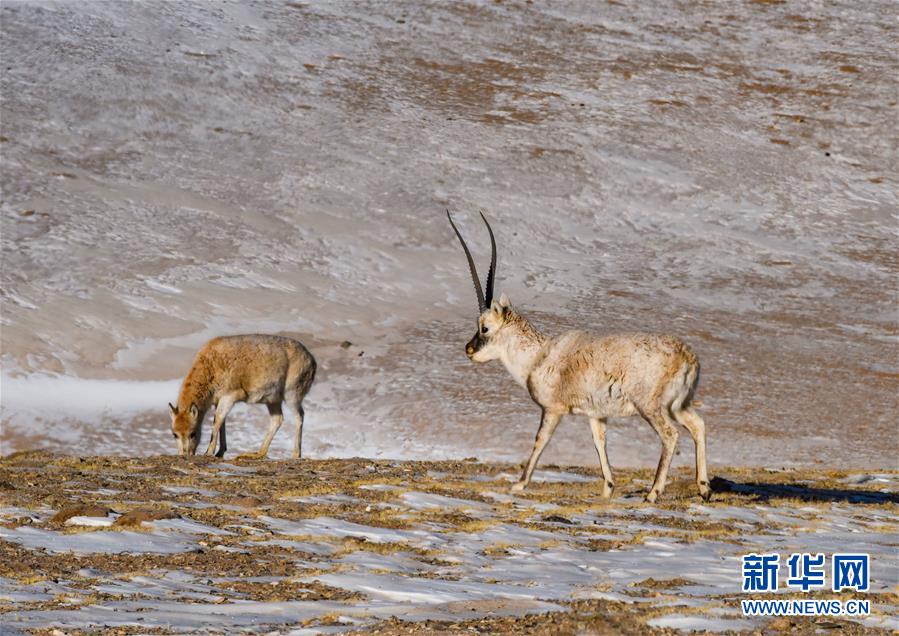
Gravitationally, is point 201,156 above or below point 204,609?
above

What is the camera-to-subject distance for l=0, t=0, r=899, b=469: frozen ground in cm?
3459

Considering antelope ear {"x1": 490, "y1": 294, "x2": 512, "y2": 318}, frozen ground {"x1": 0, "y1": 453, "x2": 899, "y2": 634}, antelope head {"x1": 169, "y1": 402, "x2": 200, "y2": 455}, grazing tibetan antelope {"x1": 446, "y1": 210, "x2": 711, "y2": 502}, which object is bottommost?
Result: antelope head {"x1": 169, "y1": 402, "x2": 200, "y2": 455}

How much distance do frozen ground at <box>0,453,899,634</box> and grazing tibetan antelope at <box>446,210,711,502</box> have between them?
0.75 metres

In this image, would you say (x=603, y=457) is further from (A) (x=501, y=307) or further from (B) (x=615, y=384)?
(A) (x=501, y=307)

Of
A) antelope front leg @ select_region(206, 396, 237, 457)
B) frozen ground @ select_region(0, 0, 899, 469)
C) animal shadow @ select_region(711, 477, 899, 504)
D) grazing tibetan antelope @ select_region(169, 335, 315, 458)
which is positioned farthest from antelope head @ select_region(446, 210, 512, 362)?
frozen ground @ select_region(0, 0, 899, 469)

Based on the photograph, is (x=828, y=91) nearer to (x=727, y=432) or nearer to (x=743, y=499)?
(x=727, y=432)

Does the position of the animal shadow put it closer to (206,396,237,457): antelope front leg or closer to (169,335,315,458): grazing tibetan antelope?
(169,335,315,458): grazing tibetan antelope

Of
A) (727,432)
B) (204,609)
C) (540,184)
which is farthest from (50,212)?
(204,609)

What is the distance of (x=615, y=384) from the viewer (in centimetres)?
1775

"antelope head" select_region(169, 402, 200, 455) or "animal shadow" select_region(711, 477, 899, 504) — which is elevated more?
"animal shadow" select_region(711, 477, 899, 504)

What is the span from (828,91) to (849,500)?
169 feet

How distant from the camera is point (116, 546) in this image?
13.1m

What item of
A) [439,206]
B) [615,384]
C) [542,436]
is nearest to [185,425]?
[542,436]

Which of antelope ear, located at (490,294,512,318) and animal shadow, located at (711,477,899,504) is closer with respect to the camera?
antelope ear, located at (490,294,512,318)
